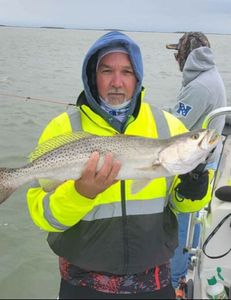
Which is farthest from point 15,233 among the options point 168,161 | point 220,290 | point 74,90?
point 74,90

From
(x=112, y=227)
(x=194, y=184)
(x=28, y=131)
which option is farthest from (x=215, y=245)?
(x=28, y=131)

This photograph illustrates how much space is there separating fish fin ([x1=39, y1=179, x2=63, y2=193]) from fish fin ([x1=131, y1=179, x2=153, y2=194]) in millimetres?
421

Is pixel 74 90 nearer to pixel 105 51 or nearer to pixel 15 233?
pixel 15 233

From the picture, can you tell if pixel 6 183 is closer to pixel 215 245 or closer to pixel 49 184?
pixel 49 184

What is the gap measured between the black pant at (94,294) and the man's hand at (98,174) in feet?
2.25

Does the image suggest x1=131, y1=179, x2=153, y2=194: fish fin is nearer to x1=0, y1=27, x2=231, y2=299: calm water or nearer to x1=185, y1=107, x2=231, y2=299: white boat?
x1=0, y1=27, x2=231, y2=299: calm water

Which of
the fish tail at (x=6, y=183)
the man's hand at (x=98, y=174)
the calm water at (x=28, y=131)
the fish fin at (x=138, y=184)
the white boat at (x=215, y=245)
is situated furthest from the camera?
the calm water at (x=28, y=131)

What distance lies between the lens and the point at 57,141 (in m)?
2.83

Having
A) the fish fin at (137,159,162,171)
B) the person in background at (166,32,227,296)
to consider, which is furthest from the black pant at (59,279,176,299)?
the person in background at (166,32,227,296)

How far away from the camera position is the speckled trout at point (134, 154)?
2621 millimetres

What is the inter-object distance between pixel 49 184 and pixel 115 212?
44 centimetres

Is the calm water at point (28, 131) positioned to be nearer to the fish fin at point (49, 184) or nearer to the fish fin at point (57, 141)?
the fish fin at point (49, 184)

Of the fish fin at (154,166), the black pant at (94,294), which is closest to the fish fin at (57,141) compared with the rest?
the fish fin at (154,166)

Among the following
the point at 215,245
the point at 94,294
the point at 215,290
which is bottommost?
the point at 215,245
